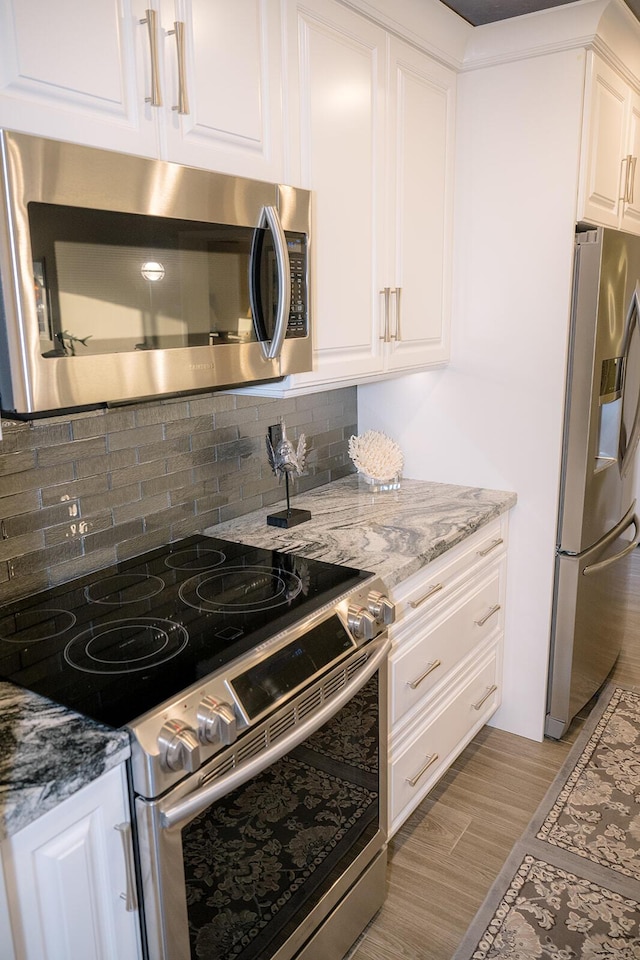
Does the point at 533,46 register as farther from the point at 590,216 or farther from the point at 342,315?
the point at 342,315

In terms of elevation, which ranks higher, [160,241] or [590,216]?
[590,216]

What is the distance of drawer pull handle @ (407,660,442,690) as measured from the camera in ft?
6.47

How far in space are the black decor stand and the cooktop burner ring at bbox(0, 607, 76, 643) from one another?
72 cm

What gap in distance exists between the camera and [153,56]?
132 cm

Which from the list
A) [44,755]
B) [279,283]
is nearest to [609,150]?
[279,283]

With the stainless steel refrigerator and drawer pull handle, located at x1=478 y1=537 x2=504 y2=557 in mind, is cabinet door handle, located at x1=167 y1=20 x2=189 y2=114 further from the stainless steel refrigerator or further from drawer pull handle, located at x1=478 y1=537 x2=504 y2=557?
drawer pull handle, located at x1=478 y1=537 x2=504 y2=557

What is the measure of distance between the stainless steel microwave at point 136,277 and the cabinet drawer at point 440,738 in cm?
113

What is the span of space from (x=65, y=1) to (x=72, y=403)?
0.64 metres

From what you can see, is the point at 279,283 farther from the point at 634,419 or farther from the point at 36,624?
the point at 634,419

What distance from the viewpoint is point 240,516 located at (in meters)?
2.22

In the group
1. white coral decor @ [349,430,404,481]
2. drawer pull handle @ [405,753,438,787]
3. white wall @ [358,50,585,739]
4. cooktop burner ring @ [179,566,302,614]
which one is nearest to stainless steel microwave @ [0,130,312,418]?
cooktop burner ring @ [179,566,302,614]

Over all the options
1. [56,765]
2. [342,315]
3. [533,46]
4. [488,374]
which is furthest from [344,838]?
[533,46]

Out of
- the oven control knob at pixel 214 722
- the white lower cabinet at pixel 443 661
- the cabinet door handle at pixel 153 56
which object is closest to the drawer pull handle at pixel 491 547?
the white lower cabinet at pixel 443 661

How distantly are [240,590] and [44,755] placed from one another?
66 centimetres
